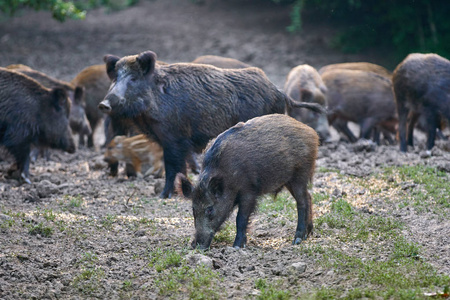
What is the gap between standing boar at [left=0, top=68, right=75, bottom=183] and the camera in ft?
28.6

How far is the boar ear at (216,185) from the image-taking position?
214 inches

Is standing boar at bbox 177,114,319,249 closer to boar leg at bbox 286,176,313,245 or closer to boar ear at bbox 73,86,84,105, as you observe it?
boar leg at bbox 286,176,313,245

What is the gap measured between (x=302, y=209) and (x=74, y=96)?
6.64 m

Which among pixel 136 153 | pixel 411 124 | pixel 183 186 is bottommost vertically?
pixel 411 124

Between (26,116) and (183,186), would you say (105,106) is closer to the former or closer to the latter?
(26,116)

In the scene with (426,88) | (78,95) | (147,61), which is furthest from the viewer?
(78,95)

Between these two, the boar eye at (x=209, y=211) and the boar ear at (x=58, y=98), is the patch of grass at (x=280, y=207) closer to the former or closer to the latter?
the boar eye at (x=209, y=211)

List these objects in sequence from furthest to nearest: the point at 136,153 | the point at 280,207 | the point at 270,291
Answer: the point at 136,153
the point at 280,207
the point at 270,291

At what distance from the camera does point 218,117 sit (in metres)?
7.78

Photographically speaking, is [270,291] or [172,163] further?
[172,163]

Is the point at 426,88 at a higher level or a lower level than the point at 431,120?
higher

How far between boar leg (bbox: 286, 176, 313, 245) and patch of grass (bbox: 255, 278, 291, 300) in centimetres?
113

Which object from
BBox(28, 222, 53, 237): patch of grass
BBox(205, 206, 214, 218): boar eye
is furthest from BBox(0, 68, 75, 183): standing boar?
BBox(205, 206, 214, 218): boar eye

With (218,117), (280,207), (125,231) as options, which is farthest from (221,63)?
(125,231)
